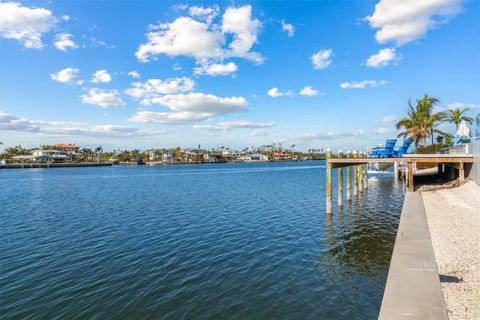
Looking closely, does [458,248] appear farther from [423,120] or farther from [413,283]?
[423,120]

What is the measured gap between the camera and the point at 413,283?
6.57 m

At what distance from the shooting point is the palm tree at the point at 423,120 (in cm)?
4534

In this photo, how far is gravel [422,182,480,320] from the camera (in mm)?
5945

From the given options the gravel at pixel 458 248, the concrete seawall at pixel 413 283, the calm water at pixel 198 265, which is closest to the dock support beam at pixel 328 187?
the calm water at pixel 198 265

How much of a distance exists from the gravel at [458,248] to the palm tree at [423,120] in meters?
31.9

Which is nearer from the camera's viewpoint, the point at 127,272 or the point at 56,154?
the point at 127,272

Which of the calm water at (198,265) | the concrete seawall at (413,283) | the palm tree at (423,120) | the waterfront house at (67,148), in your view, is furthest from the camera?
the waterfront house at (67,148)

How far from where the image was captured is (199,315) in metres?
7.48

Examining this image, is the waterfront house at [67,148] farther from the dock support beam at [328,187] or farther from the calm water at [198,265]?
the dock support beam at [328,187]

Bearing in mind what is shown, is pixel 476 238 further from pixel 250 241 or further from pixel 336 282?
pixel 250 241

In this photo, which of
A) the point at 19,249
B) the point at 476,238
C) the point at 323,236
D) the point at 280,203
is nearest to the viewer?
the point at 476,238

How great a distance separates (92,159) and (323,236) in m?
184

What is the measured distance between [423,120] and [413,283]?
47.0 meters

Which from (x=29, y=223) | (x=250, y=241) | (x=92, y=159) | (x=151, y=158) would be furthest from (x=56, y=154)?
(x=250, y=241)
